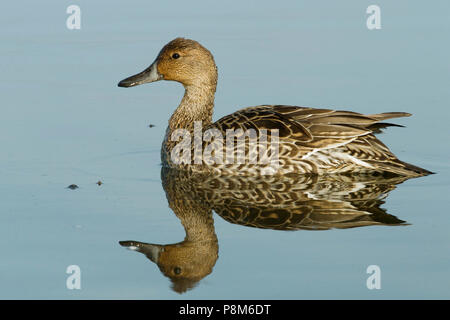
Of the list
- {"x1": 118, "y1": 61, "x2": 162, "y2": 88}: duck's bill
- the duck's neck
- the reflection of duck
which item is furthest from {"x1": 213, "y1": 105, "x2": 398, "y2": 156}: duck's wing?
{"x1": 118, "y1": 61, "x2": 162, "y2": 88}: duck's bill

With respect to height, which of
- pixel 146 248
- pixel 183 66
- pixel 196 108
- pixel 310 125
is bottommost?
pixel 146 248

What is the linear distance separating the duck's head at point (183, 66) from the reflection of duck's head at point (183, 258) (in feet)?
10.9

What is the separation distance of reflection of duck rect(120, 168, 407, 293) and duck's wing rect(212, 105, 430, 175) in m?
0.20

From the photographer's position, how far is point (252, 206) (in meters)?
8.66

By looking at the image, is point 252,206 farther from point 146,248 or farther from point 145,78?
point 145,78

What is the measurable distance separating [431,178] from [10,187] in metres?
4.29

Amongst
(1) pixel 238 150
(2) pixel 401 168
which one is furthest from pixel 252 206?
(2) pixel 401 168

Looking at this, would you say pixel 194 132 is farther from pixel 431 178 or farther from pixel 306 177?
pixel 431 178

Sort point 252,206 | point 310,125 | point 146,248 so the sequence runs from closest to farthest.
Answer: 1. point 146,248
2. point 252,206
3. point 310,125

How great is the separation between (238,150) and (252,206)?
1195 millimetres

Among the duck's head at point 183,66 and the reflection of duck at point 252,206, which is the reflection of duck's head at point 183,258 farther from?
the duck's head at point 183,66

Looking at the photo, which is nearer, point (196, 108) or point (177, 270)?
point (177, 270)

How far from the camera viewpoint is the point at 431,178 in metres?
9.60

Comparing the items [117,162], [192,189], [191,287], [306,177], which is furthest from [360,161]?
[191,287]
